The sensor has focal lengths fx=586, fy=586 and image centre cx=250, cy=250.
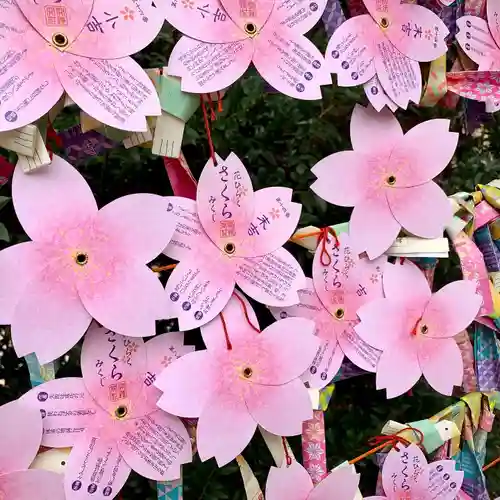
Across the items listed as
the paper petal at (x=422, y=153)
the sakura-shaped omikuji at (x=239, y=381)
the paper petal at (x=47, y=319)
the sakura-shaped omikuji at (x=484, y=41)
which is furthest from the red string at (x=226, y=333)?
the sakura-shaped omikuji at (x=484, y=41)

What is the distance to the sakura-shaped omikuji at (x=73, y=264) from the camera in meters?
0.41

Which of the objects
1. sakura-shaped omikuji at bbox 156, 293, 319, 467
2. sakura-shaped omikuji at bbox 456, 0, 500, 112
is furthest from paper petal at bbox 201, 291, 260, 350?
sakura-shaped omikuji at bbox 456, 0, 500, 112

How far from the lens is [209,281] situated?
468mm

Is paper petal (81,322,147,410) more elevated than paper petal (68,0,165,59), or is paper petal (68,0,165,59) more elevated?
paper petal (68,0,165,59)

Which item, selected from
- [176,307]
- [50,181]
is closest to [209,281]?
[176,307]

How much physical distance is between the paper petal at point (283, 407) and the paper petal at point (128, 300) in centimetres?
11

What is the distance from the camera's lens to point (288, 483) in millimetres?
507

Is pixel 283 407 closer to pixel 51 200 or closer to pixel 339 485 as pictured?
pixel 339 485

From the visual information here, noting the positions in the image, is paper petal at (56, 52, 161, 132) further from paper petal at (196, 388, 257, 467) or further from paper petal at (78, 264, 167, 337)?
paper petal at (196, 388, 257, 467)

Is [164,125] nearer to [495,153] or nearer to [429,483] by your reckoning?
[429,483]

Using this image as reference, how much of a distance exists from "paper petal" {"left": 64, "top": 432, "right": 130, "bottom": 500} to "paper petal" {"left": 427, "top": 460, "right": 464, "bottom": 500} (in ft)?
1.00

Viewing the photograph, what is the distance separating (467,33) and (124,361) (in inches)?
18.4

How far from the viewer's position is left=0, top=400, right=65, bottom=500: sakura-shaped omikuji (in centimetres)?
42

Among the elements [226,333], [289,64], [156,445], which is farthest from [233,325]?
[289,64]
